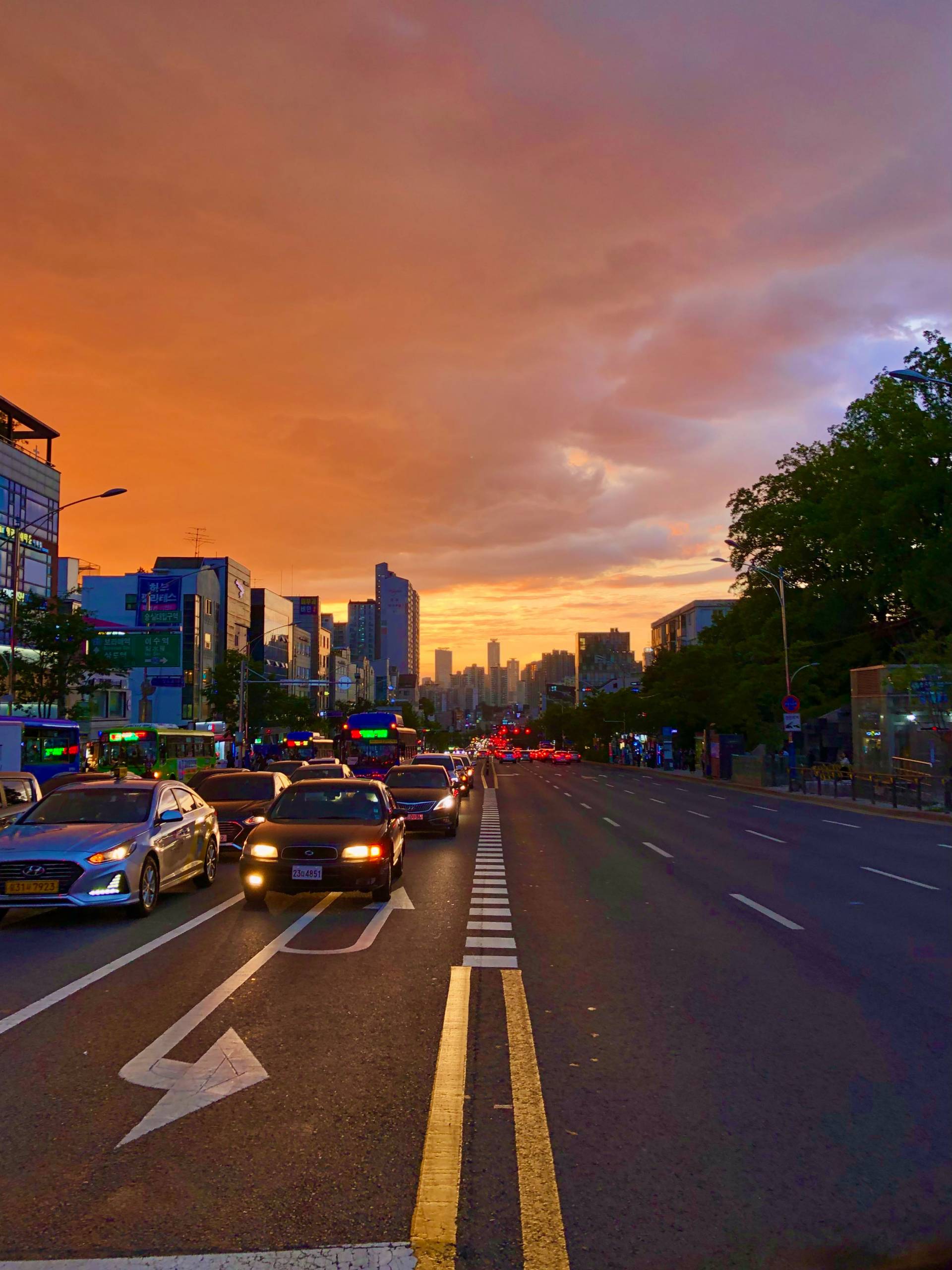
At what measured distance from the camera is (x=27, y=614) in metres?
42.4

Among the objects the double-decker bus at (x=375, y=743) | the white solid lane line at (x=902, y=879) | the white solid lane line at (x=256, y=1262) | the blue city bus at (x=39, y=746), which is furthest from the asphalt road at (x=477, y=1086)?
the double-decker bus at (x=375, y=743)

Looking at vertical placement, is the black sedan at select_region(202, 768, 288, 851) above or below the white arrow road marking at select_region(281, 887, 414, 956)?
above

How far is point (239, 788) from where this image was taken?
19.3 meters

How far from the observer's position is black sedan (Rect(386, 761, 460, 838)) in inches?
880

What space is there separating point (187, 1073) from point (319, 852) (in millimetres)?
6159

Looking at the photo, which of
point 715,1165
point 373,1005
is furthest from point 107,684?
point 715,1165

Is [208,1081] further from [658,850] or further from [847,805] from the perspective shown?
[847,805]

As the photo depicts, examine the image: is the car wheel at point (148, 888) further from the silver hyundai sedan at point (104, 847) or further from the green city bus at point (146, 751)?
the green city bus at point (146, 751)

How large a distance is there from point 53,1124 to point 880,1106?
4.40m

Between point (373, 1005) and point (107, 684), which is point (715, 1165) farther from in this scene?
point (107, 684)

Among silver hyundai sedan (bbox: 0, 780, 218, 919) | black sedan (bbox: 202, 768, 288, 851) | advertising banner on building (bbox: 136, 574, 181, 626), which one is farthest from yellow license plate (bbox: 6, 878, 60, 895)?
advertising banner on building (bbox: 136, 574, 181, 626)

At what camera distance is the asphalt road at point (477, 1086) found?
3986 mm

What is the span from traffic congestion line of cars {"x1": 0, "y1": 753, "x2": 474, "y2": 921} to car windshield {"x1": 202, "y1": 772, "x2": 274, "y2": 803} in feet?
10.8

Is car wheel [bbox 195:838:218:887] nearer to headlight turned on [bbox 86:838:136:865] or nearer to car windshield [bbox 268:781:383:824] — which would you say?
car windshield [bbox 268:781:383:824]
